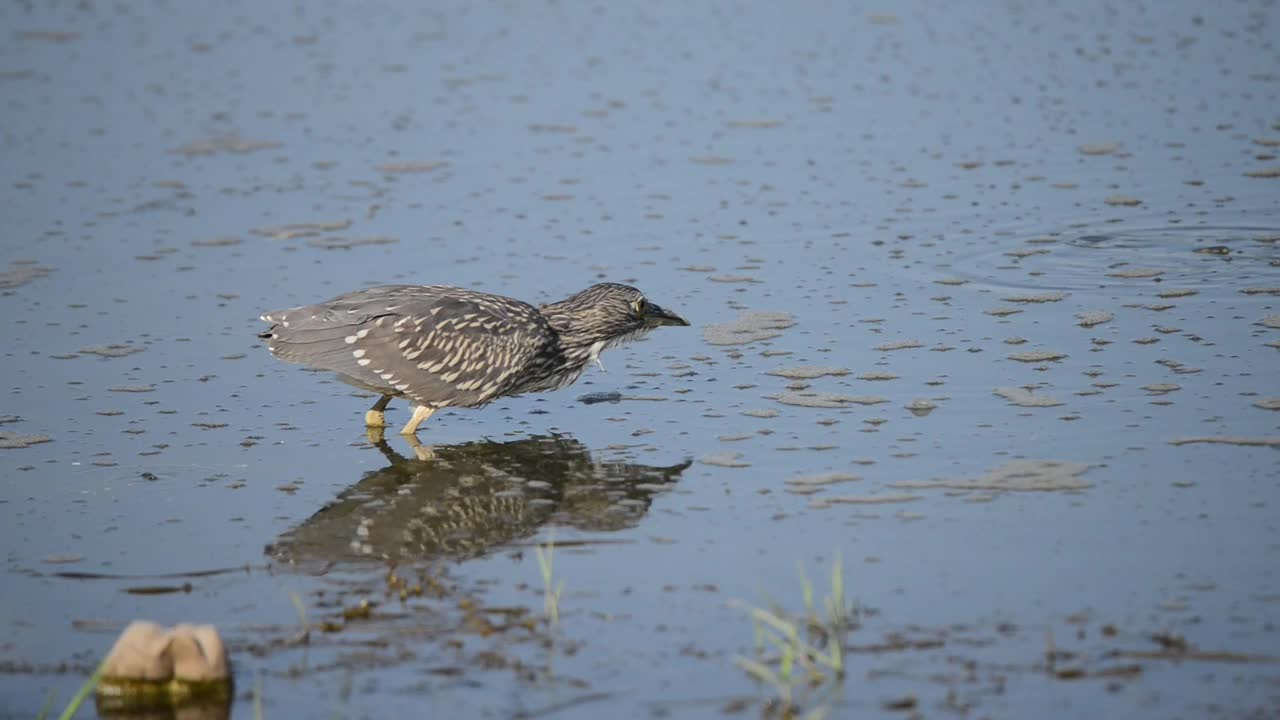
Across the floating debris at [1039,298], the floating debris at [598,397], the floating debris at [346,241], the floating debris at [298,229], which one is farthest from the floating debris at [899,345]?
the floating debris at [298,229]

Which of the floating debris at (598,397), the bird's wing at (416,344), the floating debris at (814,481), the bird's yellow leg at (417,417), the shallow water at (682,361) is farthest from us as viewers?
the floating debris at (598,397)

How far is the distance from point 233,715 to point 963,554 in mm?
2928

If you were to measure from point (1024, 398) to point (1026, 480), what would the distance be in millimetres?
1210

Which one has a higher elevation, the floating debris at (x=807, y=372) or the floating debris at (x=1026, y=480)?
the floating debris at (x=807, y=372)

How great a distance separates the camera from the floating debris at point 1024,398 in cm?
848

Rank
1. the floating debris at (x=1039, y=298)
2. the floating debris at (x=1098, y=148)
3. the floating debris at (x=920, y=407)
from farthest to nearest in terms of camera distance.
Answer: the floating debris at (x=1098, y=148) < the floating debris at (x=1039, y=298) < the floating debris at (x=920, y=407)

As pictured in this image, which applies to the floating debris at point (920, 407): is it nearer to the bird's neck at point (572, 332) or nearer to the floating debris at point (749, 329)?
the floating debris at point (749, 329)

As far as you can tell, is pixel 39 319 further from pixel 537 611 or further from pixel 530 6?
pixel 530 6

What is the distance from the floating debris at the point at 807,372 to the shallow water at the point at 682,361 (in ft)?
0.07

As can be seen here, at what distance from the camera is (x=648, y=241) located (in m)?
11.7

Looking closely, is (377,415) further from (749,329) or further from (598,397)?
(749,329)

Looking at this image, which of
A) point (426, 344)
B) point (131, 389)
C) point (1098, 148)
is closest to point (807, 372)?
point (426, 344)

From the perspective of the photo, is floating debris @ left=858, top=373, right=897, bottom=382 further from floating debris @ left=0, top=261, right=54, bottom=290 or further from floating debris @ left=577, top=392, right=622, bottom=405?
floating debris @ left=0, top=261, right=54, bottom=290

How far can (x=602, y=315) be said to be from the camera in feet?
30.2
